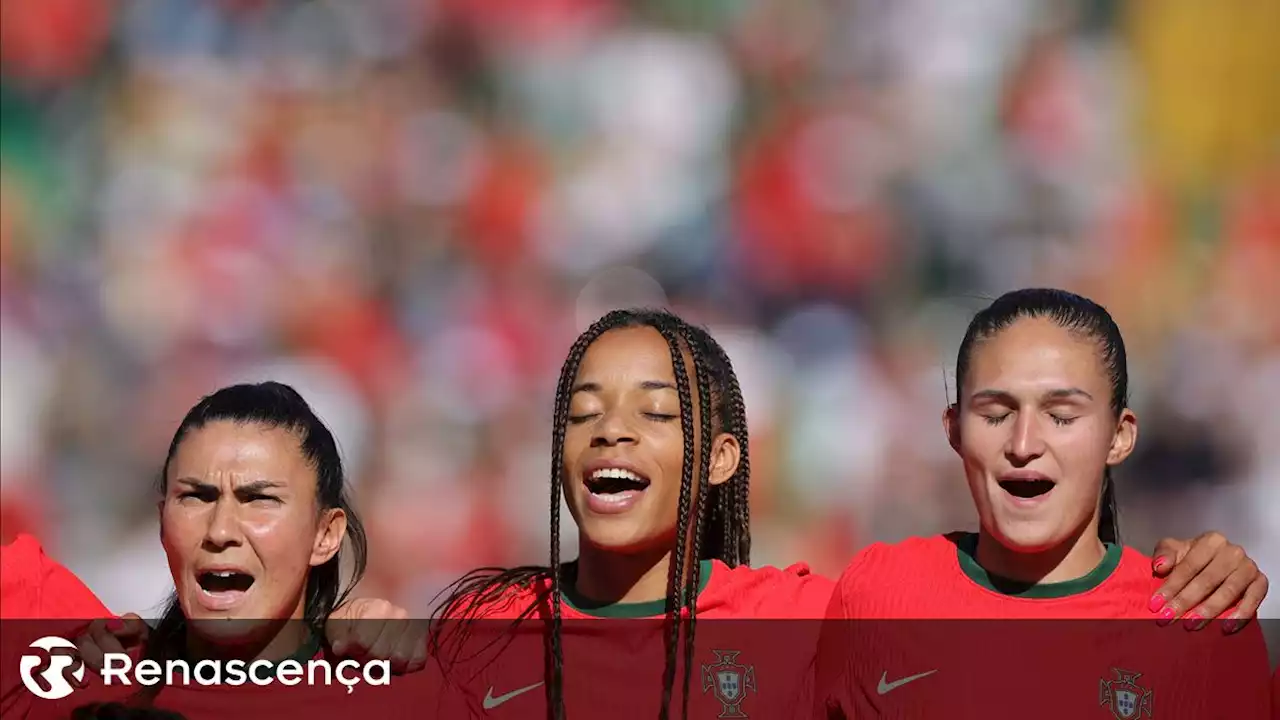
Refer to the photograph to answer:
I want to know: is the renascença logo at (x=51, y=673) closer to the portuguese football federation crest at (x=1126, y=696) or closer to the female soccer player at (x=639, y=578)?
the female soccer player at (x=639, y=578)

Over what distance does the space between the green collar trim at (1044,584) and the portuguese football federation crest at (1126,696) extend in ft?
0.47

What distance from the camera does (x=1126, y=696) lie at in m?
2.34

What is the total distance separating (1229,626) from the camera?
7.66ft

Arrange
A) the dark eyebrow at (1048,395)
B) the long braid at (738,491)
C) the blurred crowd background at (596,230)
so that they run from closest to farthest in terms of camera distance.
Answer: the dark eyebrow at (1048,395) < the long braid at (738,491) < the blurred crowd background at (596,230)

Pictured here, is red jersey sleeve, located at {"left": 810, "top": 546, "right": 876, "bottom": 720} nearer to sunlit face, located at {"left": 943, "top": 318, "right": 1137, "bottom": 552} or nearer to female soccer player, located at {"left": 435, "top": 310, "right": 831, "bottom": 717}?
female soccer player, located at {"left": 435, "top": 310, "right": 831, "bottom": 717}

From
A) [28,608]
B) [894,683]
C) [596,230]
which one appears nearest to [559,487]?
[894,683]

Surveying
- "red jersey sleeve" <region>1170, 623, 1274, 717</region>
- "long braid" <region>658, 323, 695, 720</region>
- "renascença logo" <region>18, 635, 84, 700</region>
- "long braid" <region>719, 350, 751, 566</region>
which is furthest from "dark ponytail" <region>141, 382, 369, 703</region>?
"red jersey sleeve" <region>1170, 623, 1274, 717</region>

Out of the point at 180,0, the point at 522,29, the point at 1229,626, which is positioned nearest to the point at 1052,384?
the point at 1229,626

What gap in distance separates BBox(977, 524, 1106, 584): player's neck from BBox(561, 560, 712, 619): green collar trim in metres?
0.50

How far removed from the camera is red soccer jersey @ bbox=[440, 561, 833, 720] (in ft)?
8.21

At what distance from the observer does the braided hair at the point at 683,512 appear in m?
2.54

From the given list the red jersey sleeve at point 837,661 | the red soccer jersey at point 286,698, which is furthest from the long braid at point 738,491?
the red soccer jersey at point 286,698

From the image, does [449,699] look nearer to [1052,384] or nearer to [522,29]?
[1052,384]

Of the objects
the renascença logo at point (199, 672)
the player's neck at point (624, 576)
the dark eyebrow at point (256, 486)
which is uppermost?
the dark eyebrow at point (256, 486)
